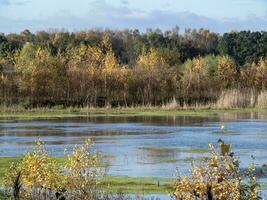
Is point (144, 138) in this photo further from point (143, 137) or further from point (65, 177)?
point (65, 177)

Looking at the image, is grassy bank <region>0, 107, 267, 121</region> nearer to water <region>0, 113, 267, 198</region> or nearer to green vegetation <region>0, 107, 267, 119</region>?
green vegetation <region>0, 107, 267, 119</region>

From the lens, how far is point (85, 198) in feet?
36.2

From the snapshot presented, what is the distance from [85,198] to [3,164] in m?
11.6

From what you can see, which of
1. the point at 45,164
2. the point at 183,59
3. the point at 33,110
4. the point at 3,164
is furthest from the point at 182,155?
the point at 183,59

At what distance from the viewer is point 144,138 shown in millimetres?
32344

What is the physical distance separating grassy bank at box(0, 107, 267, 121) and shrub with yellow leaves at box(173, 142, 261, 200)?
136ft

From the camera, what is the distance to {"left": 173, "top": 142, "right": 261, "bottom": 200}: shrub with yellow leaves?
8031 mm

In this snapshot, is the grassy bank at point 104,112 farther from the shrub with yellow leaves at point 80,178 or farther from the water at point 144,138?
the shrub with yellow leaves at point 80,178

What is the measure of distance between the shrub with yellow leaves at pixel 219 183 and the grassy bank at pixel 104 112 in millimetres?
41356

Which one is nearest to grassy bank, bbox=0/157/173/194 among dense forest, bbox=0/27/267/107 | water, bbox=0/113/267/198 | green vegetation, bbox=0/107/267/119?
water, bbox=0/113/267/198

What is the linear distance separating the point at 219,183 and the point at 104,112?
4426 cm

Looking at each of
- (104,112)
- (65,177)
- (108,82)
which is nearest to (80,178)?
(65,177)

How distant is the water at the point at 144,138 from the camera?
22766mm

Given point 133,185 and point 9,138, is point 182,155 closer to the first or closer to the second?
point 133,185
